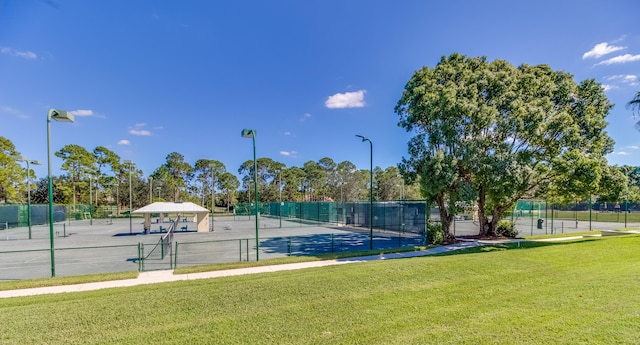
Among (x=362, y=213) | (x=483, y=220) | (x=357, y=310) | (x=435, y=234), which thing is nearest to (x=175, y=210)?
(x=362, y=213)

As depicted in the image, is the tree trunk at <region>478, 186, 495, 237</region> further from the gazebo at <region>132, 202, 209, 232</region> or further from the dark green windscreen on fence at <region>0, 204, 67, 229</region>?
the dark green windscreen on fence at <region>0, 204, 67, 229</region>

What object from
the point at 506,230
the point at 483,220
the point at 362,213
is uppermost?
the point at 483,220

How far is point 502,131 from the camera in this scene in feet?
57.8

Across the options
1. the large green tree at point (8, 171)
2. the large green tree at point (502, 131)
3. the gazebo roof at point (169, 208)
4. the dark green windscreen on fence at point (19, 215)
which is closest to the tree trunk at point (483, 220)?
the large green tree at point (502, 131)

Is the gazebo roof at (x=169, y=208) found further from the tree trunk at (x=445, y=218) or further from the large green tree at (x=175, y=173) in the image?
the large green tree at (x=175, y=173)

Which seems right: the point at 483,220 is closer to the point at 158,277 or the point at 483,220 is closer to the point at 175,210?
the point at 158,277

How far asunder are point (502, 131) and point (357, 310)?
1558 cm

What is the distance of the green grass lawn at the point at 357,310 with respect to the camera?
17.3 feet

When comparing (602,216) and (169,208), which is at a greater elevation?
(169,208)

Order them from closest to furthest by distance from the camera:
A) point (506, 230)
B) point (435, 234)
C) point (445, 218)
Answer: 1. point (435, 234)
2. point (445, 218)
3. point (506, 230)

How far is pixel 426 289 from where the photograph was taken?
7941 mm

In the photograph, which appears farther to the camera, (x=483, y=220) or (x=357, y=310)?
(x=483, y=220)

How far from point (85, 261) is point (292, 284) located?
11.6m

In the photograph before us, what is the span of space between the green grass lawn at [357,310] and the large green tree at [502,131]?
7888 mm
